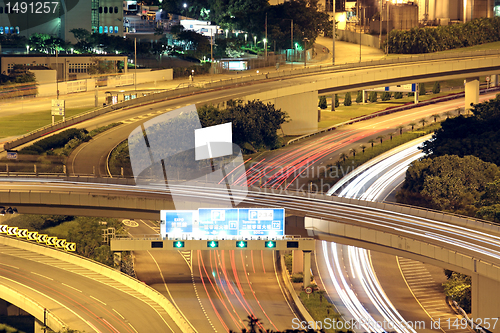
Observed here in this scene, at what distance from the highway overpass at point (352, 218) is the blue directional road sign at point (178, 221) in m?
4.15

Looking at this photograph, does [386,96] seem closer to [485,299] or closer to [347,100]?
[347,100]

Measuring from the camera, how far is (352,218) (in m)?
63.9

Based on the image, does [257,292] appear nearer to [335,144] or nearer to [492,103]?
[335,144]

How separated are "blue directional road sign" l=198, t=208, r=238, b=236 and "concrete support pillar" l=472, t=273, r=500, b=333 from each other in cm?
2074

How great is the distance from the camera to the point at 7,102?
120 meters

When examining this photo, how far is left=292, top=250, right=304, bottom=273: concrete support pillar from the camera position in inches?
2758

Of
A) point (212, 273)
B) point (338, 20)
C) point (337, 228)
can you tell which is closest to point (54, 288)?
point (212, 273)

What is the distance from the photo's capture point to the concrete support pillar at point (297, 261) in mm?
70062

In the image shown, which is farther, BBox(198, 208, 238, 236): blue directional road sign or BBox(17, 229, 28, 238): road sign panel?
BBox(17, 229, 28, 238): road sign panel

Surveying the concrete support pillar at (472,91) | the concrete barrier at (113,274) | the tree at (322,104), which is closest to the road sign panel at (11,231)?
the concrete barrier at (113,274)

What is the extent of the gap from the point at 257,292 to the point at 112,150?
3330 centimetres

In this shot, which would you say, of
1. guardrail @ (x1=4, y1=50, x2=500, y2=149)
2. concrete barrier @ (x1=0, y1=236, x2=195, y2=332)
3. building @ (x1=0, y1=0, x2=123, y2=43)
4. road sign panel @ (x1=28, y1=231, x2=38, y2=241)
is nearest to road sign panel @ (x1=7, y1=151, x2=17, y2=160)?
guardrail @ (x1=4, y1=50, x2=500, y2=149)

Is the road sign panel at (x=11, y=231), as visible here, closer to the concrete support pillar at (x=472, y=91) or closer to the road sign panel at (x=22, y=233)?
the road sign panel at (x=22, y=233)

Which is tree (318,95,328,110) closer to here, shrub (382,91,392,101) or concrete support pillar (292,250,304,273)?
shrub (382,91,392,101)
